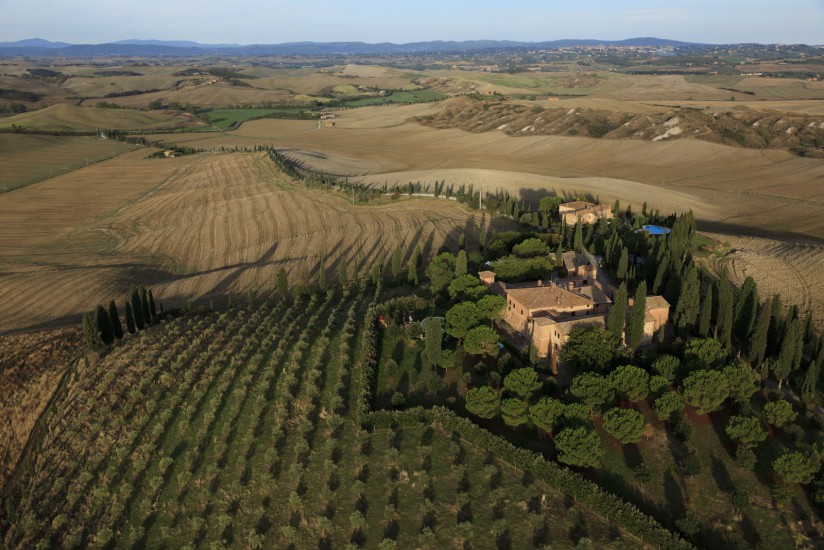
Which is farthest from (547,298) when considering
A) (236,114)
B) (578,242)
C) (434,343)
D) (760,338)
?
(236,114)

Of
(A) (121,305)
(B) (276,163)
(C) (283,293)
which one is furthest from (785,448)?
(B) (276,163)

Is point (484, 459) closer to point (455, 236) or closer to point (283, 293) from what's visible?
point (283, 293)

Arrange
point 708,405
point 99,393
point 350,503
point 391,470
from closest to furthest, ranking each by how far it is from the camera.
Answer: point 350,503 → point 391,470 → point 708,405 → point 99,393

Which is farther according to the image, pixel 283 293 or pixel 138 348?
pixel 283 293

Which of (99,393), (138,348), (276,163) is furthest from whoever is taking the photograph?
(276,163)

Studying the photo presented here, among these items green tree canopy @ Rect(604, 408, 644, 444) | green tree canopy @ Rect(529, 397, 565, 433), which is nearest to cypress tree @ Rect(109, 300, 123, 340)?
green tree canopy @ Rect(529, 397, 565, 433)

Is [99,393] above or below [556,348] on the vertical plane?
below

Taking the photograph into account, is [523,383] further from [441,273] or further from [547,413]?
[441,273]

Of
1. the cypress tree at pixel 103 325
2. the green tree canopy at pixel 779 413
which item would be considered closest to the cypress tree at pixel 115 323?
the cypress tree at pixel 103 325

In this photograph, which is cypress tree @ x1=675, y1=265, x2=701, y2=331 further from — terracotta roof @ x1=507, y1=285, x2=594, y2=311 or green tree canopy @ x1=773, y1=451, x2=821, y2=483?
green tree canopy @ x1=773, y1=451, x2=821, y2=483
